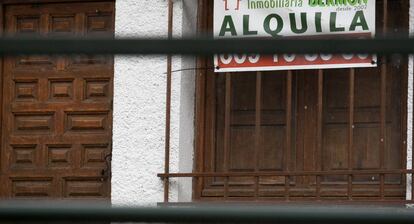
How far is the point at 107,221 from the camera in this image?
1.35m

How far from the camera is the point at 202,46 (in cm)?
130

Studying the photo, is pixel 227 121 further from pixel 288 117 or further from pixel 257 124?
pixel 288 117

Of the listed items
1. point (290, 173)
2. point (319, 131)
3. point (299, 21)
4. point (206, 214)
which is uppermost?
point (299, 21)

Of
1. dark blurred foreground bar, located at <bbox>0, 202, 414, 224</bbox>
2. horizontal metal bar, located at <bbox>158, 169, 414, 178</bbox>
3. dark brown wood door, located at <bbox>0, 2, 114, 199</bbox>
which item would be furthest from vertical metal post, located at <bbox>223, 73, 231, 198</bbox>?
dark blurred foreground bar, located at <bbox>0, 202, 414, 224</bbox>

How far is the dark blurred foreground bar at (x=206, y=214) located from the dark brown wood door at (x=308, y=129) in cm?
573

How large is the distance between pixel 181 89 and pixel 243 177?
0.74 meters

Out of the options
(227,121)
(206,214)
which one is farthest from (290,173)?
(206,214)

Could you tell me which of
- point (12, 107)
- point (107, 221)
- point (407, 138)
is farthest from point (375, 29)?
point (107, 221)

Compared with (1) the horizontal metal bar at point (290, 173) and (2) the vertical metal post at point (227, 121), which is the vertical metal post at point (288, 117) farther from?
(2) the vertical metal post at point (227, 121)

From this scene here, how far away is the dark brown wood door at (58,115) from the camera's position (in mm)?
7766

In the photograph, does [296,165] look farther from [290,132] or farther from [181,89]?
[181,89]

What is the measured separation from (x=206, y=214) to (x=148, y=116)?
19.8 feet

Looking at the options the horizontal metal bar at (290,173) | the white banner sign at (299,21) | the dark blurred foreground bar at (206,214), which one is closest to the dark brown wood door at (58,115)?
the horizontal metal bar at (290,173)

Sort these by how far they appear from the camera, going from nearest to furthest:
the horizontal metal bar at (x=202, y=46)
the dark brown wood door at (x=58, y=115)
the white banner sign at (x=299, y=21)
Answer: the horizontal metal bar at (x=202, y=46)
the white banner sign at (x=299, y=21)
the dark brown wood door at (x=58, y=115)
